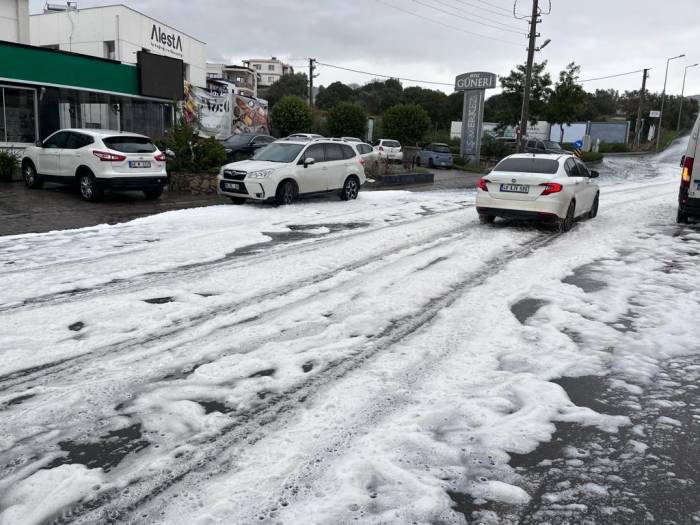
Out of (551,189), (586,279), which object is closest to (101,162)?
(551,189)

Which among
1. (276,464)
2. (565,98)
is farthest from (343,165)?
(565,98)

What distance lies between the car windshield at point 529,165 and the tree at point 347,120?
90.2 feet

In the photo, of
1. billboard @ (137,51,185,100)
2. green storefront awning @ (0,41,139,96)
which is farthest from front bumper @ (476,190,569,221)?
billboard @ (137,51,185,100)

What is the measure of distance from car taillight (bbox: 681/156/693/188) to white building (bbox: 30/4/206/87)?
3015cm

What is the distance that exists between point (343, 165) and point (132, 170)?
17.7 ft

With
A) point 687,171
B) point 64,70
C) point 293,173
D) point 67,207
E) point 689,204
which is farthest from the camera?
point 64,70

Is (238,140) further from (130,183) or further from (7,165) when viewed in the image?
(130,183)

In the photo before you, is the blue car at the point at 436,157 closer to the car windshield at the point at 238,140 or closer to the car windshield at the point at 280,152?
the car windshield at the point at 238,140

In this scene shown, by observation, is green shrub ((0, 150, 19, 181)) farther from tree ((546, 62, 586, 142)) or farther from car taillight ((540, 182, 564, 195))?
tree ((546, 62, 586, 142))

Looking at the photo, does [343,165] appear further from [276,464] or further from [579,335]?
[276,464]

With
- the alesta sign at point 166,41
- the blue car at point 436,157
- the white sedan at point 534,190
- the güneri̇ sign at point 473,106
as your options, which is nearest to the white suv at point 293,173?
the white sedan at point 534,190

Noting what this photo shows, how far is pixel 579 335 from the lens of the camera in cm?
568

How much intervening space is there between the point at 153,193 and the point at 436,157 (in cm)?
2013

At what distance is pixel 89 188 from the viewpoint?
45.5 feet
